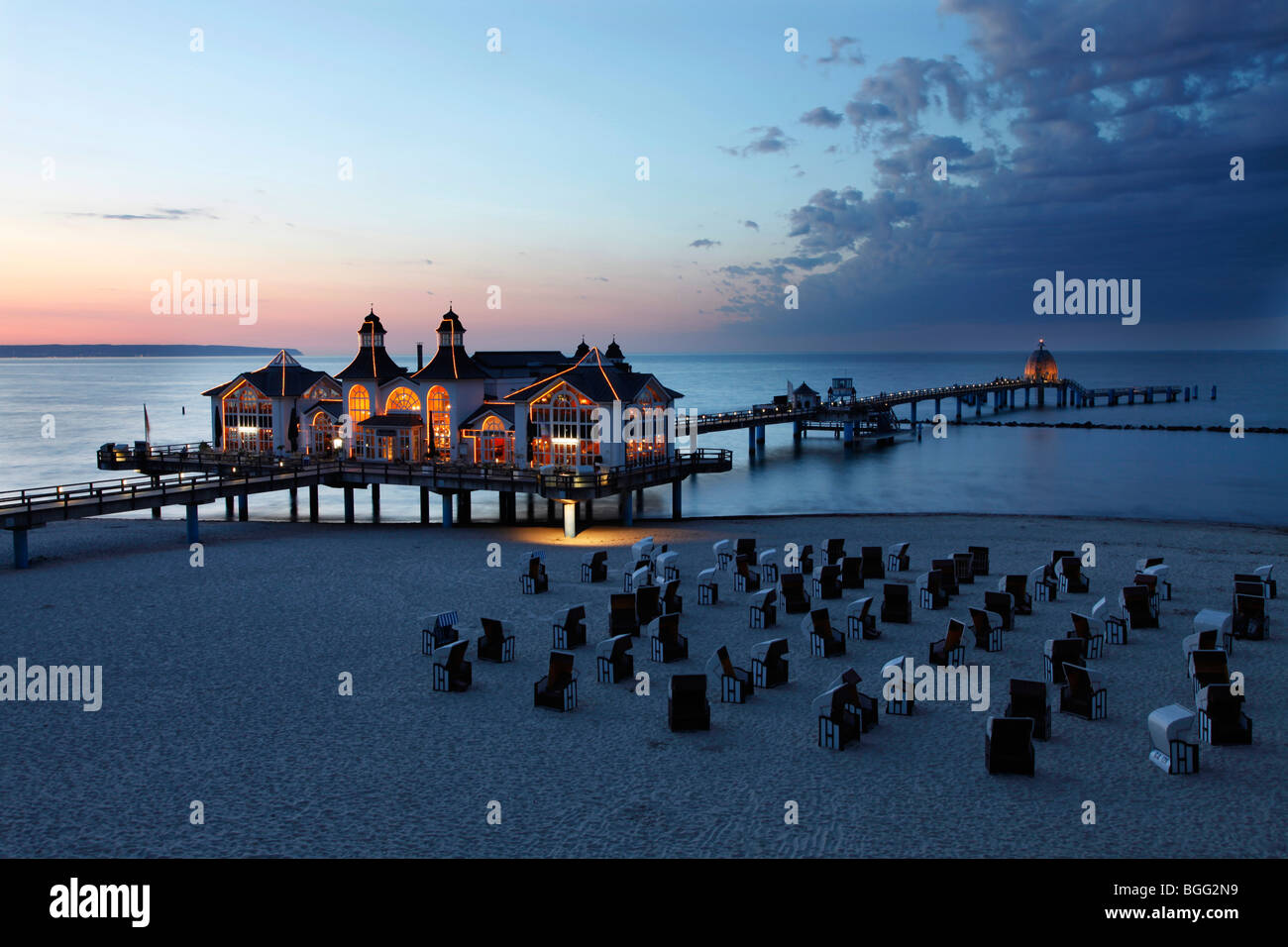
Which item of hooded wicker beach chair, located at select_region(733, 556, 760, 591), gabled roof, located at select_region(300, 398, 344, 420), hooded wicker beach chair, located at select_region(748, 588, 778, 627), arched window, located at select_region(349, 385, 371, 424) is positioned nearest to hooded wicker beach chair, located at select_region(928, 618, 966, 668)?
hooded wicker beach chair, located at select_region(748, 588, 778, 627)

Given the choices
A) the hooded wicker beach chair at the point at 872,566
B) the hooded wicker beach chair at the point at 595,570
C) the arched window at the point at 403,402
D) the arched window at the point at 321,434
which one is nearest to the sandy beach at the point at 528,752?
the hooded wicker beach chair at the point at 595,570

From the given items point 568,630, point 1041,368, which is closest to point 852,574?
point 568,630

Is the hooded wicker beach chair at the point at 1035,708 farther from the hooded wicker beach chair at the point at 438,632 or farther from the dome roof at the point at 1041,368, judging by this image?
the dome roof at the point at 1041,368

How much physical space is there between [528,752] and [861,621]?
8.06m

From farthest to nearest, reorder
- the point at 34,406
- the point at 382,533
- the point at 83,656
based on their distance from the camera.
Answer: the point at 34,406, the point at 382,533, the point at 83,656

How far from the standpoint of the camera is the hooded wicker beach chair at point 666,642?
643 inches

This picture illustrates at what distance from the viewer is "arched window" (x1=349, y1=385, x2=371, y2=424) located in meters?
37.8

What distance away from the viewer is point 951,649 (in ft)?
51.6

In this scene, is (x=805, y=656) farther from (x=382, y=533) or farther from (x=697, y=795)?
(x=382, y=533)

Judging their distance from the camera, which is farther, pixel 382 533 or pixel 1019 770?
pixel 382 533

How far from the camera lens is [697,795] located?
1097 centimetres

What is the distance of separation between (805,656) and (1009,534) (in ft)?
59.2

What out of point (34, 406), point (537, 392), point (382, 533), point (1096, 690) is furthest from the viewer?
point (34, 406)

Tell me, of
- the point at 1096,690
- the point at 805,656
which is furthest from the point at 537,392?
the point at 1096,690
